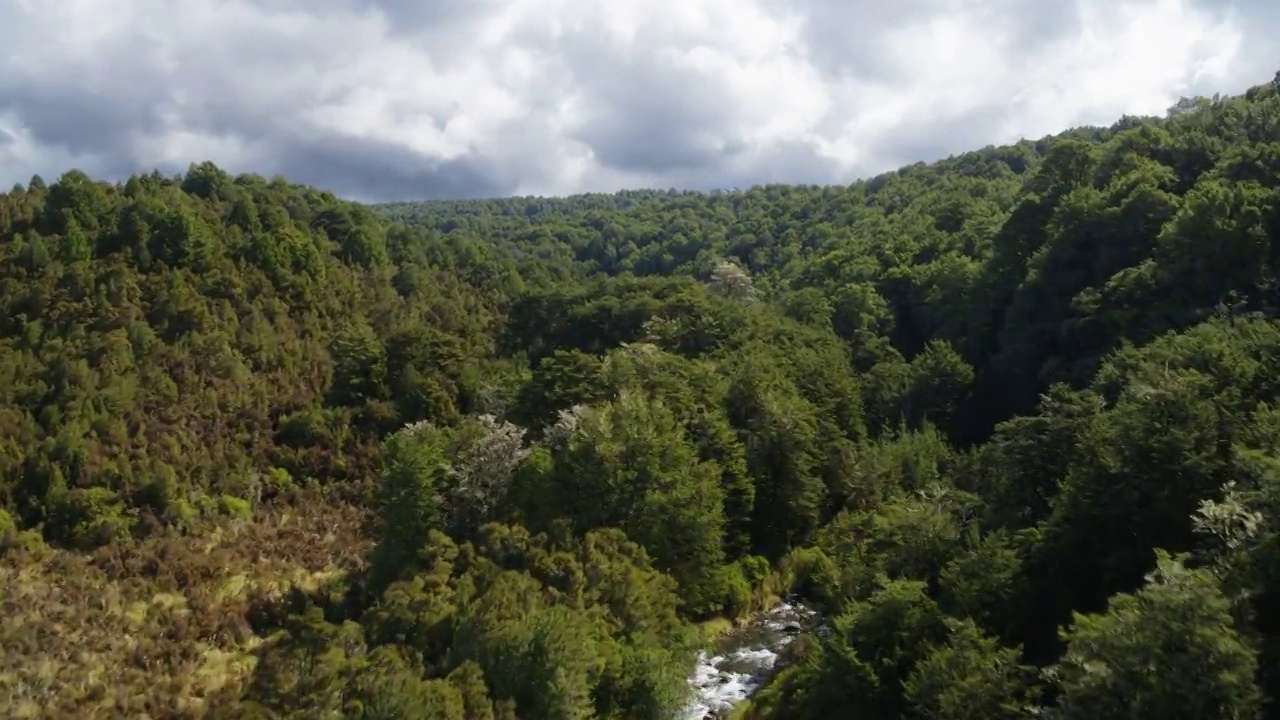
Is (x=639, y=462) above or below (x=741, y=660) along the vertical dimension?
above

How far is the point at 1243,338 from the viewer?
109 feet

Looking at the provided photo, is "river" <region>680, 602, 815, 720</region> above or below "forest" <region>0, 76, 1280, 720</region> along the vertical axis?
below

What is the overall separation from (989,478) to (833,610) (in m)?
8.30

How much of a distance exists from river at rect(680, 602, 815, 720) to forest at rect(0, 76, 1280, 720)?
55.7 inches

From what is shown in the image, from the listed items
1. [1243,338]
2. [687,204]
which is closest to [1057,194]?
[1243,338]

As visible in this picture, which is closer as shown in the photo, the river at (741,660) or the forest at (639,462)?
the forest at (639,462)

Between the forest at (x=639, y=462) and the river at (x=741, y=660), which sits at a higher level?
the forest at (x=639, y=462)

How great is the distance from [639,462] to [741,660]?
31.5 feet

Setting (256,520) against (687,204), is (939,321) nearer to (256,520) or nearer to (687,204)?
(256,520)

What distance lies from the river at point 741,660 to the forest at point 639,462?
141 cm

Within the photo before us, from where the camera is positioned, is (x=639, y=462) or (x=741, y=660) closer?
(x=639, y=462)

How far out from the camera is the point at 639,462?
125 feet

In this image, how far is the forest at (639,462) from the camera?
25.9 meters

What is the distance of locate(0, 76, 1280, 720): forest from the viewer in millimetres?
25859
